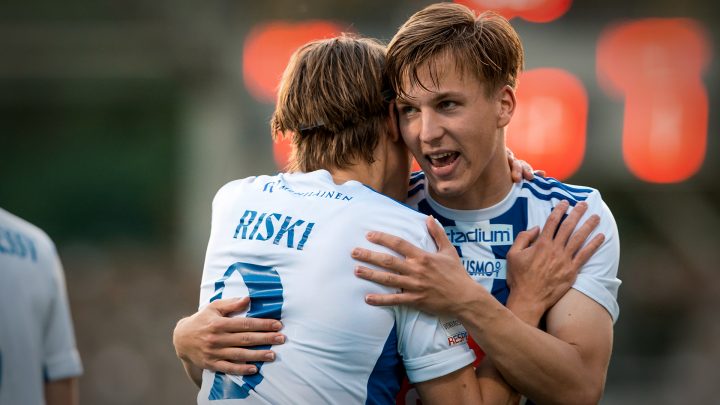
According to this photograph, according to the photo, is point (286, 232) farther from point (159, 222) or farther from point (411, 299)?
point (159, 222)

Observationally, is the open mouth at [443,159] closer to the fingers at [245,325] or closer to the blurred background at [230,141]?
the fingers at [245,325]

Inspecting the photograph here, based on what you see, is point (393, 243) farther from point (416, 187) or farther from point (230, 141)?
point (230, 141)

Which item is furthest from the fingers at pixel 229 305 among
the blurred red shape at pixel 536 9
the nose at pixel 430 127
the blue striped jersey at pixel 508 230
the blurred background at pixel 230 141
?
the blurred red shape at pixel 536 9

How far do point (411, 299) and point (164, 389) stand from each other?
8.03 metres

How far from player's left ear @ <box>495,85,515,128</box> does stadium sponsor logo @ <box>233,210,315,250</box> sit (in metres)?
0.95

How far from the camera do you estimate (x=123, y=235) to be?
1343cm

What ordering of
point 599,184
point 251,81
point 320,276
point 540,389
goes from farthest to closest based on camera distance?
point 599,184 < point 251,81 < point 540,389 < point 320,276

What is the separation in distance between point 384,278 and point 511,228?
83 centimetres

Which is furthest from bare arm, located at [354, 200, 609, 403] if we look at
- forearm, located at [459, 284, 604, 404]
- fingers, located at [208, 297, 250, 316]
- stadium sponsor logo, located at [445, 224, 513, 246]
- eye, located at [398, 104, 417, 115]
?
eye, located at [398, 104, 417, 115]

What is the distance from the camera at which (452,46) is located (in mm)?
3229

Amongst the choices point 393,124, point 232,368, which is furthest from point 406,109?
point 232,368

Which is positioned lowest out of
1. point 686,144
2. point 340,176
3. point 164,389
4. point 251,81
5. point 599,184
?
point 164,389

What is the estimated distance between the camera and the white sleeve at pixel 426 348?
279 cm

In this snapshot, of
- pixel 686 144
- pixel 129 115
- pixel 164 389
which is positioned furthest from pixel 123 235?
pixel 686 144
